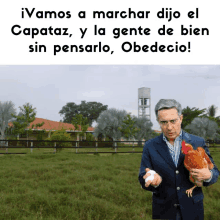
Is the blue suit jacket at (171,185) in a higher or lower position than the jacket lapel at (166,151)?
lower

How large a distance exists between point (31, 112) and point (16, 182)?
23.9 meters

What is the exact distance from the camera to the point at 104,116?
35.8m

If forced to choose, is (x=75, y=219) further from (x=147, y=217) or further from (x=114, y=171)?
(x=114, y=171)

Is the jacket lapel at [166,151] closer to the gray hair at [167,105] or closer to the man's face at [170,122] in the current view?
the man's face at [170,122]

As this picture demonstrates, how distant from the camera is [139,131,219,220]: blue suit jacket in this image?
203cm

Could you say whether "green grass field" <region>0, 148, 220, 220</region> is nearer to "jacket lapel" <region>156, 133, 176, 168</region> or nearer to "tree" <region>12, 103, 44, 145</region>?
"jacket lapel" <region>156, 133, 176, 168</region>

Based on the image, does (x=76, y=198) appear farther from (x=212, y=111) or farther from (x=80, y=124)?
(x=212, y=111)

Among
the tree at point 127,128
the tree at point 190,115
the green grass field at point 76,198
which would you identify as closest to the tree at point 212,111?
the tree at point 190,115

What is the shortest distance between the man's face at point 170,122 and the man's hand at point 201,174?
1.21 feet

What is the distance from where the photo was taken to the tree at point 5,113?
28.8 meters

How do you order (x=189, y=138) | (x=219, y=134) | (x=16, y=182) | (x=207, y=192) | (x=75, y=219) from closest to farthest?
(x=189, y=138) < (x=75, y=219) < (x=207, y=192) < (x=16, y=182) < (x=219, y=134)

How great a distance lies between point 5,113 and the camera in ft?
96.7

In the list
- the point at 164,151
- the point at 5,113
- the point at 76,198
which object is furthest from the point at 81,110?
the point at 164,151

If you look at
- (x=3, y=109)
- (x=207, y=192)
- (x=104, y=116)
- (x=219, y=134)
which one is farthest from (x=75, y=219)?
(x=219, y=134)
